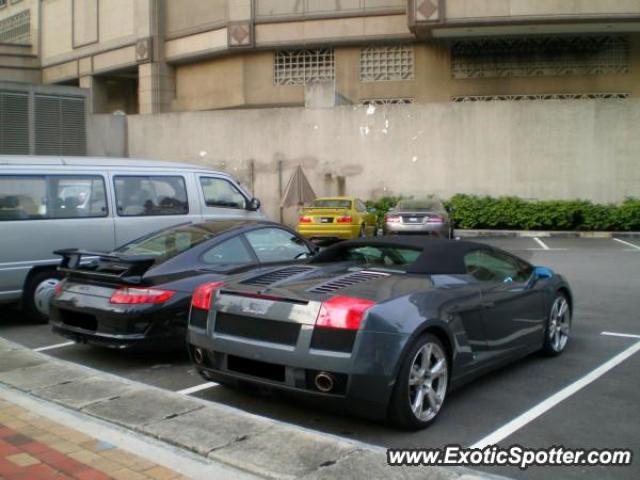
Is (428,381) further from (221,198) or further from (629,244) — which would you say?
(629,244)

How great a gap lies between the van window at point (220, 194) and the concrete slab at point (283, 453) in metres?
6.29

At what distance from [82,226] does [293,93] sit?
2026cm

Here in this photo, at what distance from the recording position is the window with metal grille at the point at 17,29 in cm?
3803

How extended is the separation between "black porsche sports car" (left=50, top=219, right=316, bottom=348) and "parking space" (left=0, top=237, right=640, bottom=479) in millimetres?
415

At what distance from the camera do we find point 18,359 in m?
6.52

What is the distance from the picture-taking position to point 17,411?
5043mm

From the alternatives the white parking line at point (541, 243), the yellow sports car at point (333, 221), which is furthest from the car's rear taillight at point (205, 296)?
the white parking line at point (541, 243)

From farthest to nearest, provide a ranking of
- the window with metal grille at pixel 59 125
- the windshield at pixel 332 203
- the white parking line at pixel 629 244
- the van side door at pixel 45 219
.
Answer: the window with metal grille at pixel 59 125 → the windshield at pixel 332 203 → the white parking line at pixel 629 244 → the van side door at pixel 45 219

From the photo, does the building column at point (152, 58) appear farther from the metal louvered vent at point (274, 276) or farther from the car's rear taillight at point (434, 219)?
the metal louvered vent at point (274, 276)

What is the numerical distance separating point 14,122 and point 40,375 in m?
19.1

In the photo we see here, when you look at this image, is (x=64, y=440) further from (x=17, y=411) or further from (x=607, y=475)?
(x=607, y=475)

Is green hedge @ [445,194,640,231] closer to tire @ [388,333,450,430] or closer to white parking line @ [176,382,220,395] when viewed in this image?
white parking line @ [176,382,220,395]

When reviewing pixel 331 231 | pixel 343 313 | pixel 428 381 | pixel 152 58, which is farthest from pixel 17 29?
pixel 428 381

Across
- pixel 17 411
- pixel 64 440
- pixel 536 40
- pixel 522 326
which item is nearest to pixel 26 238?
pixel 17 411
